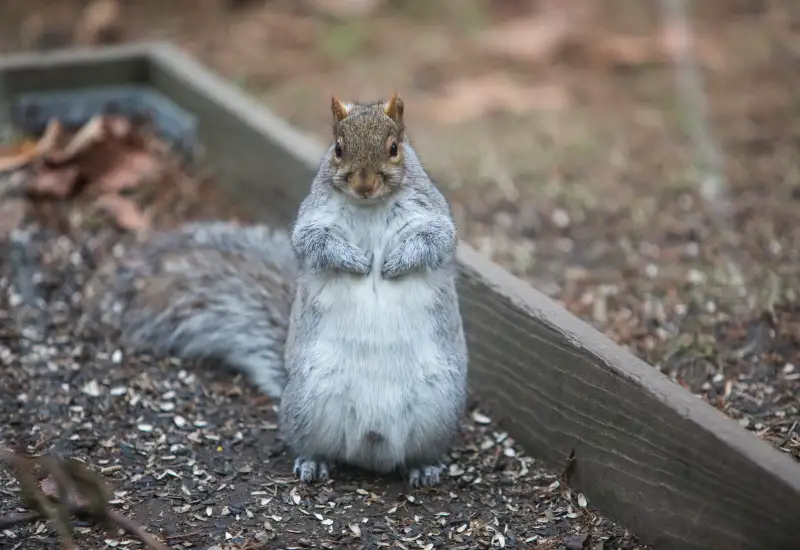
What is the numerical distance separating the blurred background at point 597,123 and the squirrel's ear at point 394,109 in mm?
1074

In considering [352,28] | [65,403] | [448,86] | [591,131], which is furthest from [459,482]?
[352,28]

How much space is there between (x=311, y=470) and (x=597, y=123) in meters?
2.71

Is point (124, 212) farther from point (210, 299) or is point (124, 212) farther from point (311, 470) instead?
point (311, 470)

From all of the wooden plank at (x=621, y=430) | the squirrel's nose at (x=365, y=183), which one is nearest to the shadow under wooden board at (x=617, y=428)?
the wooden plank at (x=621, y=430)

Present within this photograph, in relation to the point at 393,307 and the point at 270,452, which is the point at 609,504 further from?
the point at 270,452

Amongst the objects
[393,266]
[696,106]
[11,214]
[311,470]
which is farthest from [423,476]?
[696,106]

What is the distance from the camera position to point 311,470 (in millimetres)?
2725

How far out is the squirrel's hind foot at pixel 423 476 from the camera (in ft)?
8.99

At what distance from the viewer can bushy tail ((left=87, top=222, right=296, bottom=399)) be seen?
315 cm

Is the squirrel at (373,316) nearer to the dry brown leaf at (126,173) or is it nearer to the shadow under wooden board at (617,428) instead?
the shadow under wooden board at (617,428)

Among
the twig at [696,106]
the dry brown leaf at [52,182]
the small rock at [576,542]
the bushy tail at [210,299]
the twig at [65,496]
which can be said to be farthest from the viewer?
the twig at [696,106]

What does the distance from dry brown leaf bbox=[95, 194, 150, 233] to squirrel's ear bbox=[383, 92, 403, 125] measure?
168 cm

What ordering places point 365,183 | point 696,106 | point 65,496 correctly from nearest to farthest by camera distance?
point 65,496 < point 365,183 < point 696,106

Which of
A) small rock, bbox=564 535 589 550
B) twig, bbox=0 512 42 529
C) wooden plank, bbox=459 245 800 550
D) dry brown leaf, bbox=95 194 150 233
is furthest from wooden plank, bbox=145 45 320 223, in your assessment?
twig, bbox=0 512 42 529
